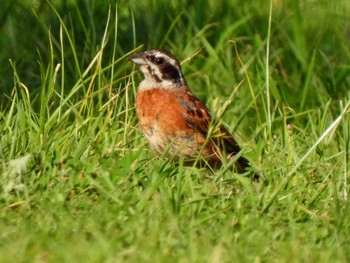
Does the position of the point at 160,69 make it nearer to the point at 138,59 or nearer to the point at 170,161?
the point at 138,59

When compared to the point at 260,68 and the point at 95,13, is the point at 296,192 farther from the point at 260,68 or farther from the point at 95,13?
the point at 95,13

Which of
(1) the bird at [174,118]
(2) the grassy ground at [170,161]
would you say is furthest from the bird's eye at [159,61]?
(2) the grassy ground at [170,161]

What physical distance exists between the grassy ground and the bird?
108mm

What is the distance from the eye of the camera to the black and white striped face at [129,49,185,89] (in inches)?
332

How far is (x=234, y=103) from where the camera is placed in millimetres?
9102

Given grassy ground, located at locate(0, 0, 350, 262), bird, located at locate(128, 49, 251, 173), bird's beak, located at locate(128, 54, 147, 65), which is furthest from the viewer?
bird's beak, located at locate(128, 54, 147, 65)

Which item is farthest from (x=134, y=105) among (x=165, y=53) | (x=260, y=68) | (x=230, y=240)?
(x=230, y=240)

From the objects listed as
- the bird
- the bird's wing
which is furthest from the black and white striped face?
the bird's wing

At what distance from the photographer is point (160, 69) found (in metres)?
8.45

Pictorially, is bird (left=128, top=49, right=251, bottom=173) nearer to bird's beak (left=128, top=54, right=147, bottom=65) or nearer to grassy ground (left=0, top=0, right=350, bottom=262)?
bird's beak (left=128, top=54, right=147, bottom=65)

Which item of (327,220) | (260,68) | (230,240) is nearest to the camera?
(230,240)

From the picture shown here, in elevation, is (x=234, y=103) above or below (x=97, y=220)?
below

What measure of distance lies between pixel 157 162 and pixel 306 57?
269 centimetres

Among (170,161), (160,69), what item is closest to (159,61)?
(160,69)
